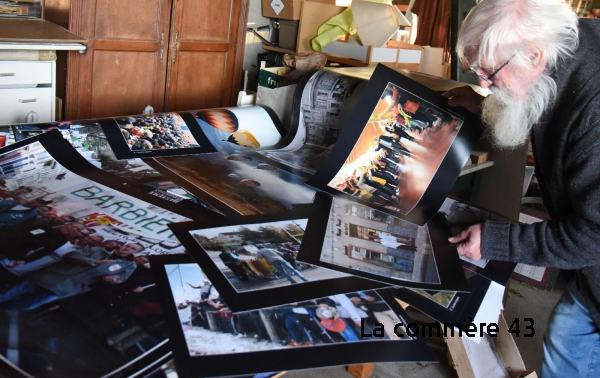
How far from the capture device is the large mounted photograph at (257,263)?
3.23 ft

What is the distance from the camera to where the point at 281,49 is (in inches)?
138

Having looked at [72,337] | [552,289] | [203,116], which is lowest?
[552,289]

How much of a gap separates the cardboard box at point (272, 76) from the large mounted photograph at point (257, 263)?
1005 mm

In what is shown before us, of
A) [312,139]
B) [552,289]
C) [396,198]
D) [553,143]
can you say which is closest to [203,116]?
[312,139]

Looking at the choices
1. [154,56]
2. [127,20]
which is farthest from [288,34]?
[127,20]

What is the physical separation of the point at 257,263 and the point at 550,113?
2.15 ft

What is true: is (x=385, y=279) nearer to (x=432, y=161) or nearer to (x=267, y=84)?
(x=432, y=161)

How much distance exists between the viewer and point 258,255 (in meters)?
1.11

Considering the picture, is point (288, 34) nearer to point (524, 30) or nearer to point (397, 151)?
point (397, 151)

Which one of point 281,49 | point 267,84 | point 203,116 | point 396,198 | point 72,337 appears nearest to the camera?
point 72,337

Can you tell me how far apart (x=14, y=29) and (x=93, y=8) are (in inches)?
14.6

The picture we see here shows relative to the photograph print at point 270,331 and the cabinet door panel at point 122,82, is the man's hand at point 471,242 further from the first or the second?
the cabinet door panel at point 122,82

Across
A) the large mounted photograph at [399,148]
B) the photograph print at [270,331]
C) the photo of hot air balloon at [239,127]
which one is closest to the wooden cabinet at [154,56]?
the photo of hot air balloon at [239,127]

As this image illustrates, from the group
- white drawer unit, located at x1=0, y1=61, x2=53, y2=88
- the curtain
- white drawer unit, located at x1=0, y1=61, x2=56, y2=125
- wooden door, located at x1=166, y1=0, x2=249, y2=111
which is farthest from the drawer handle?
the curtain
